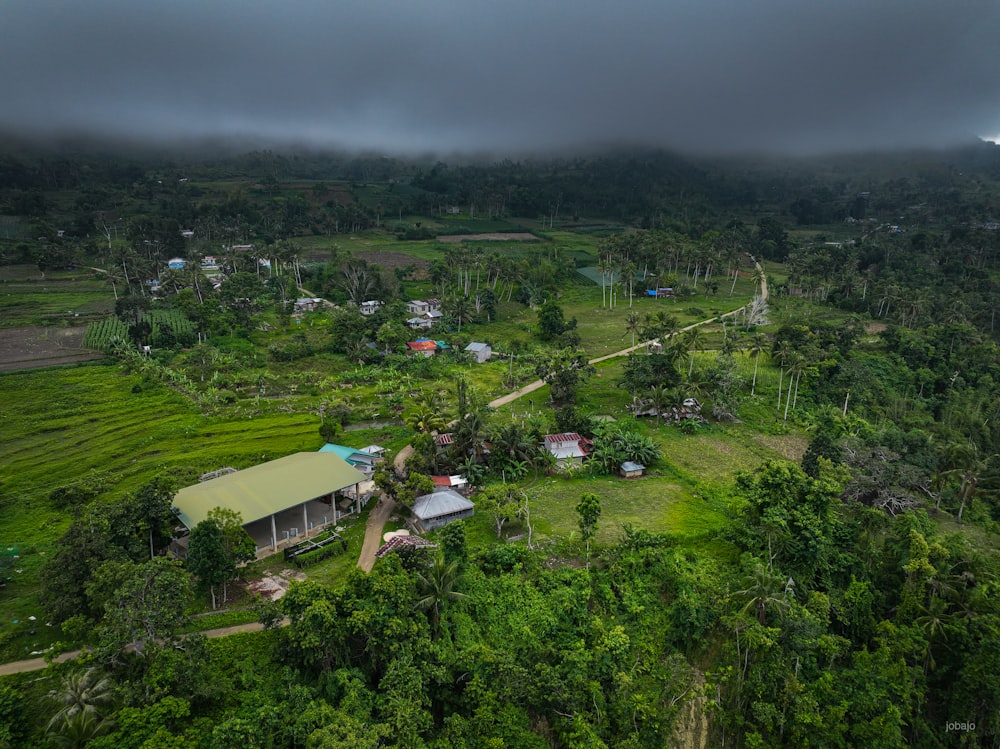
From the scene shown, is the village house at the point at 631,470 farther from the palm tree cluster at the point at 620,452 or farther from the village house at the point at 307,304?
the village house at the point at 307,304

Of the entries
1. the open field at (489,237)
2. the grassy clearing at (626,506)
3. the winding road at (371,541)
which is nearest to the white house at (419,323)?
the winding road at (371,541)

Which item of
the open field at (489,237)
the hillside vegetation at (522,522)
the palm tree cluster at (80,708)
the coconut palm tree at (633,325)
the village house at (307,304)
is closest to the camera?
the palm tree cluster at (80,708)

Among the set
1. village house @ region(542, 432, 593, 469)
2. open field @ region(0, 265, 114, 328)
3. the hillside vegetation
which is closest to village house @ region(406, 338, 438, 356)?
the hillside vegetation

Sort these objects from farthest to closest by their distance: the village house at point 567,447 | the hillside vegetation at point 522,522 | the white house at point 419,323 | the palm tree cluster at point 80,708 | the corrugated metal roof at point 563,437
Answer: the white house at point 419,323, the corrugated metal roof at point 563,437, the village house at point 567,447, the hillside vegetation at point 522,522, the palm tree cluster at point 80,708

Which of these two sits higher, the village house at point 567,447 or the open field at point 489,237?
the open field at point 489,237

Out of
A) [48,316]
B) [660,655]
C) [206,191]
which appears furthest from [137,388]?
[206,191]

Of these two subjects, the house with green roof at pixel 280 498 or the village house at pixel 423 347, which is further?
the village house at pixel 423 347
